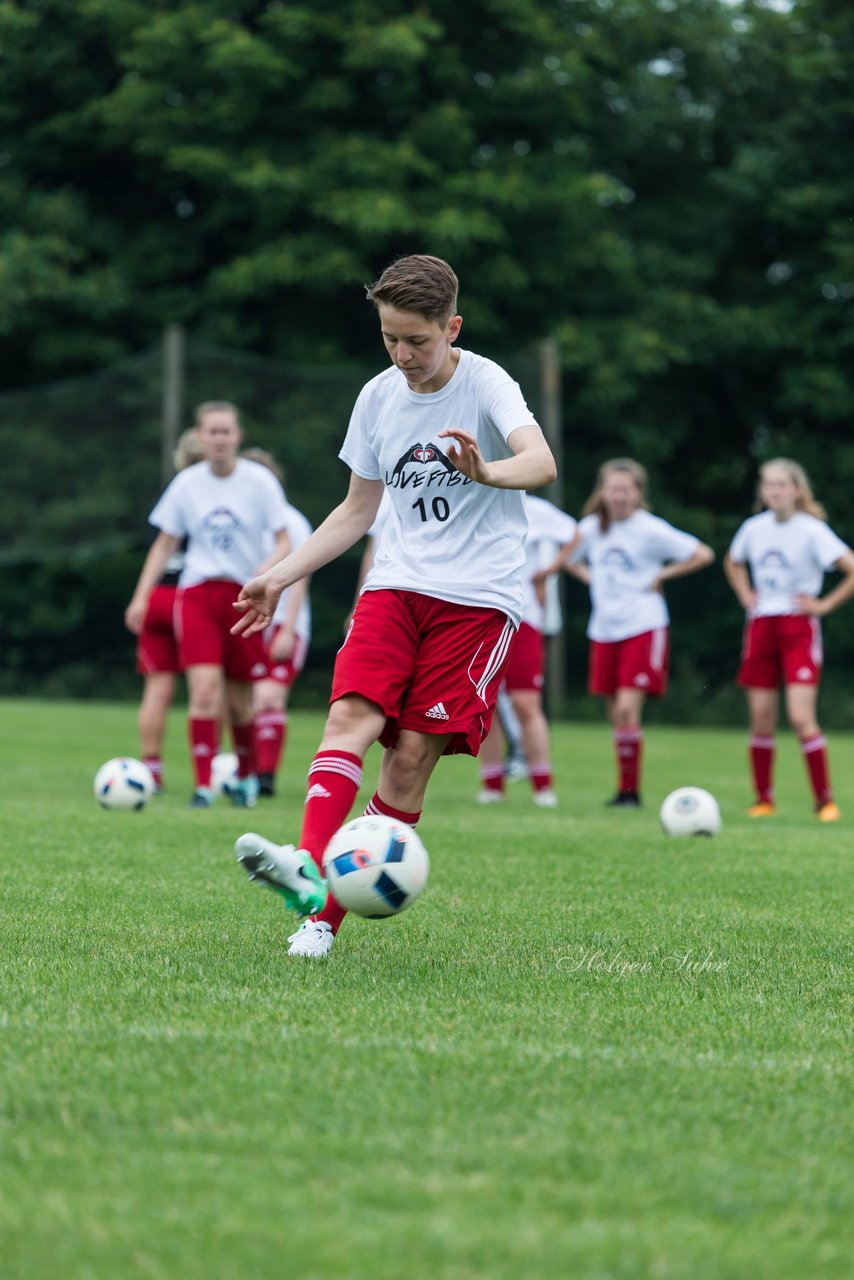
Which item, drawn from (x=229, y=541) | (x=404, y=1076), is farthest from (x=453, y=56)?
(x=404, y=1076)

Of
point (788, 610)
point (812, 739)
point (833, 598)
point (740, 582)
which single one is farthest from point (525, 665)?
point (833, 598)

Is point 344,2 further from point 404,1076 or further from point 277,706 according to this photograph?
point 404,1076

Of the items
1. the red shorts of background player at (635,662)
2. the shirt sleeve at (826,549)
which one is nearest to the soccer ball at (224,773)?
the red shorts of background player at (635,662)

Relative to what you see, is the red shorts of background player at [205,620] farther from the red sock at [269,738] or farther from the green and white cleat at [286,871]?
the green and white cleat at [286,871]

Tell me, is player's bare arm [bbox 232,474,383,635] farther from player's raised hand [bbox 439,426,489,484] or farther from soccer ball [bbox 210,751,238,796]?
soccer ball [bbox 210,751,238,796]

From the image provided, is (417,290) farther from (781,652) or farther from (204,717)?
(781,652)

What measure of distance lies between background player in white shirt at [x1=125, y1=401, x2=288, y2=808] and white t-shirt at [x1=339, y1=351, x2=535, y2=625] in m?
4.45

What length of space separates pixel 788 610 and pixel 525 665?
1621 mm

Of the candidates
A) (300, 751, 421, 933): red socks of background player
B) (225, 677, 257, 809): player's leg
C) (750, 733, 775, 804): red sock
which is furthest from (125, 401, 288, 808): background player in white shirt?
(300, 751, 421, 933): red socks of background player

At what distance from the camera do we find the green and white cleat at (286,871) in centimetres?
422

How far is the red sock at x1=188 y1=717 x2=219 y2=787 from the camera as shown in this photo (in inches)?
378

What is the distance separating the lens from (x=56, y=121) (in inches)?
1091

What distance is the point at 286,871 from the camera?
431 centimetres

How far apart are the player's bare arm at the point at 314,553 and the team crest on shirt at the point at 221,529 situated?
448 cm
